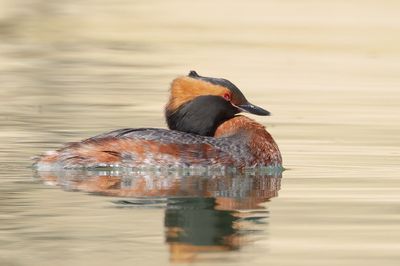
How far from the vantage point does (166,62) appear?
25484 mm

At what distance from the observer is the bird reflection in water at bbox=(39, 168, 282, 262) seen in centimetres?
955

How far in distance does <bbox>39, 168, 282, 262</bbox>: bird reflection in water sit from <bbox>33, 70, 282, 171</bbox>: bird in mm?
136

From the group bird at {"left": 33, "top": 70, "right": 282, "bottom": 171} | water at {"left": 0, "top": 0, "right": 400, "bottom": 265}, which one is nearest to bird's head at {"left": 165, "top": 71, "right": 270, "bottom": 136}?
bird at {"left": 33, "top": 70, "right": 282, "bottom": 171}

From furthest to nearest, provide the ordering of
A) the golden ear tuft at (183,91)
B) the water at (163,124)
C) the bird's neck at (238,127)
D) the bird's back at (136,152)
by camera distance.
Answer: the bird's neck at (238,127) → the golden ear tuft at (183,91) → the bird's back at (136,152) → the water at (163,124)

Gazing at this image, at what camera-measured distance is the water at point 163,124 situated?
31.2 feet

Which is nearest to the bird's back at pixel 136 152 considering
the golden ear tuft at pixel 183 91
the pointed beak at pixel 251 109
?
the golden ear tuft at pixel 183 91

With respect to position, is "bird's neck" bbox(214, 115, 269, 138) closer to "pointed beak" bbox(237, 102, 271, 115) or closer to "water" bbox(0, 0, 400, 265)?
"pointed beak" bbox(237, 102, 271, 115)

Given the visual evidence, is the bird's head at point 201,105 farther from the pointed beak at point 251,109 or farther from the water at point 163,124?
the water at point 163,124

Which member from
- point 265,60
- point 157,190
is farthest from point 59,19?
point 157,190

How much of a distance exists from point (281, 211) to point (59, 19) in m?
22.2

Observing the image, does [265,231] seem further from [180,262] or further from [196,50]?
[196,50]

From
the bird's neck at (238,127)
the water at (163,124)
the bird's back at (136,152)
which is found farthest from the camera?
the bird's neck at (238,127)

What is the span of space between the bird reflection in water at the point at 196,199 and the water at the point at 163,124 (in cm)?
2

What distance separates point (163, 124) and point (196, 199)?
583 centimetres
